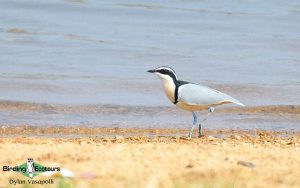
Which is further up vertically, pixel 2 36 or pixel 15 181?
pixel 2 36

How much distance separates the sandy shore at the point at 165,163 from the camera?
6137mm

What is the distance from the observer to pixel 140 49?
52.6 feet

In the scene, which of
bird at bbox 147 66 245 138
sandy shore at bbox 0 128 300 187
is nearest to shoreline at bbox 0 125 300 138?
bird at bbox 147 66 245 138

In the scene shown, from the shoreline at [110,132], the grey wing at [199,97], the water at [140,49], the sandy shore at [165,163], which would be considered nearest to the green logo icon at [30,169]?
the sandy shore at [165,163]

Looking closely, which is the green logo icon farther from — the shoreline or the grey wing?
the shoreline

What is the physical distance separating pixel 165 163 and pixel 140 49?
946 centimetres

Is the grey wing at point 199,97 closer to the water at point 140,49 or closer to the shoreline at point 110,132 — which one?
the shoreline at point 110,132

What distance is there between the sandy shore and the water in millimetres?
3553

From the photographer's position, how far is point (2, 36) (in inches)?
669

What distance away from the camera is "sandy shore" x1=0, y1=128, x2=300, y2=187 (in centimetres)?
614

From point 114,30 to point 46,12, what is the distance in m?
2.27

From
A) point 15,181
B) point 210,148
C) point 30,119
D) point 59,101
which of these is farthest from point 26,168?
point 59,101

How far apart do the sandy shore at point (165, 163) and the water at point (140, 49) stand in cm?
355

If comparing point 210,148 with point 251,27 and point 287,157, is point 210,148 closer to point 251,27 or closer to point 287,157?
point 287,157
